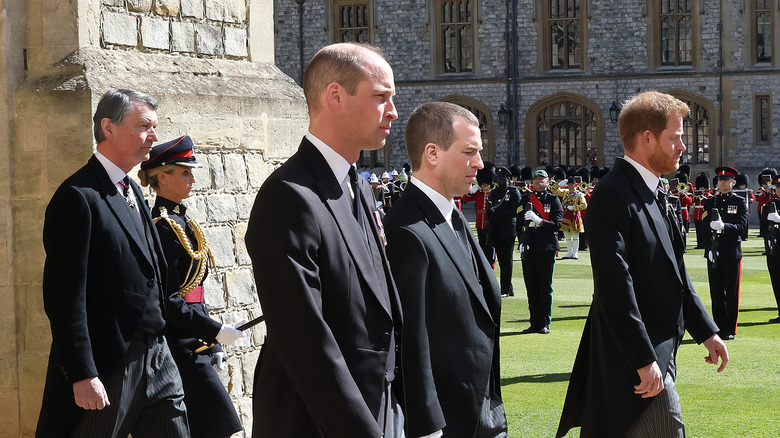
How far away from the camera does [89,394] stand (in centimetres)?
361

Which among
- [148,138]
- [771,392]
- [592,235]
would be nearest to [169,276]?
[148,138]

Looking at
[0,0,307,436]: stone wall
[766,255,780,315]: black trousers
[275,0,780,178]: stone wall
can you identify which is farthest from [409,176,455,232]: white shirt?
[275,0,780,178]: stone wall

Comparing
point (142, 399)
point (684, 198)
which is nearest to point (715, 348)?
point (142, 399)

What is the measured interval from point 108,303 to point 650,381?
1974 mm

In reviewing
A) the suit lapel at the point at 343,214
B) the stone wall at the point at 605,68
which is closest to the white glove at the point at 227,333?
the suit lapel at the point at 343,214

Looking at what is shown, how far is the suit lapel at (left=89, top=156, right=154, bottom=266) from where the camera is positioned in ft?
12.7

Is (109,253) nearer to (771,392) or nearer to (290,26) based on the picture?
(771,392)

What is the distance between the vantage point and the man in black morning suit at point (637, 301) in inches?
167

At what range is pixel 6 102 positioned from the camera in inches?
204

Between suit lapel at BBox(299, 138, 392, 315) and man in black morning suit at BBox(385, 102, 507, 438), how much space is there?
0.58 metres

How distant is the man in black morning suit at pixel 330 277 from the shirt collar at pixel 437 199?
0.76 metres

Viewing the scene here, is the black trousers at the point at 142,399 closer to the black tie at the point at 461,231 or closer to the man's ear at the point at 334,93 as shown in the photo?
the black tie at the point at 461,231

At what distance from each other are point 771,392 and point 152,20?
4826mm

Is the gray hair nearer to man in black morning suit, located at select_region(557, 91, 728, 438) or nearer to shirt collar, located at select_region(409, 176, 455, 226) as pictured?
shirt collar, located at select_region(409, 176, 455, 226)
